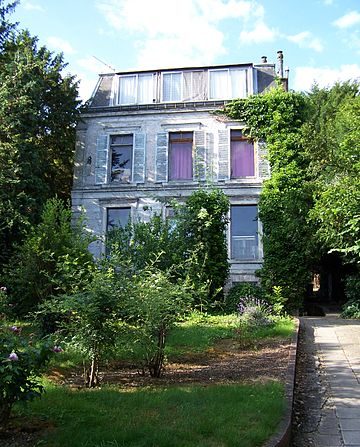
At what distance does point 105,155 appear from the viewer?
20.6m

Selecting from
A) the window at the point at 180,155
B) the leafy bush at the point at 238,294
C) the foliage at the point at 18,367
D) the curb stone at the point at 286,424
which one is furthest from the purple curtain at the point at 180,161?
the foliage at the point at 18,367

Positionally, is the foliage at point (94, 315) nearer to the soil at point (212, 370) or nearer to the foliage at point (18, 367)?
the soil at point (212, 370)

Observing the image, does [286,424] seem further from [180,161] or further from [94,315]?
[180,161]

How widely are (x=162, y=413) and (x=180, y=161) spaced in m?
16.4

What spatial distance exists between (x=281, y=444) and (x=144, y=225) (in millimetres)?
11381

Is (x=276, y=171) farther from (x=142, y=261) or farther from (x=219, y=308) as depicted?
(x=142, y=261)

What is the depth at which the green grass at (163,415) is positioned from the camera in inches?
155

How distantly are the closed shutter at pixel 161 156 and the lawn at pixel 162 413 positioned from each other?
14.2 metres

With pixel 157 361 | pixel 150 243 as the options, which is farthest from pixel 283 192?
pixel 157 361

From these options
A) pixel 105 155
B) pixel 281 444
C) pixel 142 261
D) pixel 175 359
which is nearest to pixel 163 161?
pixel 105 155

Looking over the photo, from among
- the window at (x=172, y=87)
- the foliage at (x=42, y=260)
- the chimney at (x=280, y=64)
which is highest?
the chimney at (x=280, y=64)

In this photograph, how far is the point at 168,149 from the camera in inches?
802

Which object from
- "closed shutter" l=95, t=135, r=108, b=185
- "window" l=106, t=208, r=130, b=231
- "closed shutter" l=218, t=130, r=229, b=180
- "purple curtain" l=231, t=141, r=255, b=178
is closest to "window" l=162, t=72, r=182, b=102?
"closed shutter" l=218, t=130, r=229, b=180

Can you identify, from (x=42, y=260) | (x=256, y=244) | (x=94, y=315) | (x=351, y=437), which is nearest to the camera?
(x=351, y=437)
